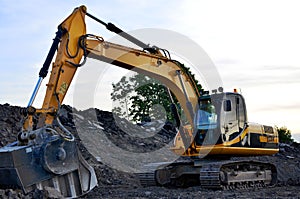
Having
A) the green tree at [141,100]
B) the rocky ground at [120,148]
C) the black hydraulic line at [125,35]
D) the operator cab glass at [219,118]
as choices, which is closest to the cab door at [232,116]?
the operator cab glass at [219,118]

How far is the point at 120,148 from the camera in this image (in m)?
18.8

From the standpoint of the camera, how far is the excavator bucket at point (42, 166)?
7805 millimetres

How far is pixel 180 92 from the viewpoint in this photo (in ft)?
38.1

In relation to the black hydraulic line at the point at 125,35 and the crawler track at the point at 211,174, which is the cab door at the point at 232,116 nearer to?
the crawler track at the point at 211,174

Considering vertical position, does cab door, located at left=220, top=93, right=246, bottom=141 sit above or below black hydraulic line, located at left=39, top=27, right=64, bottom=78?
below

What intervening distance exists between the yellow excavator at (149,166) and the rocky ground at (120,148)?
2.01 ft

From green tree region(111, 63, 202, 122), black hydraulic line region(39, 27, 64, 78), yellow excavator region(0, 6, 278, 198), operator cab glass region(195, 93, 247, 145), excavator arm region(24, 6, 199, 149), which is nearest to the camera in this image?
yellow excavator region(0, 6, 278, 198)

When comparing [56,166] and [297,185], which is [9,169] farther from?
[297,185]

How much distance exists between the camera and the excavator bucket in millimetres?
7805

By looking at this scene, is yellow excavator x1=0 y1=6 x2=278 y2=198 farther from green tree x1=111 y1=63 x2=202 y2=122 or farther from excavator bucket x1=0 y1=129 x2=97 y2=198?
green tree x1=111 y1=63 x2=202 y2=122

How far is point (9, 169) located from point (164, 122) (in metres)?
17.4

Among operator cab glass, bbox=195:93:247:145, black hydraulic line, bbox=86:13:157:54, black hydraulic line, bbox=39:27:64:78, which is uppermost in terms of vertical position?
black hydraulic line, bbox=86:13:157:54

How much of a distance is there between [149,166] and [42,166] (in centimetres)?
491

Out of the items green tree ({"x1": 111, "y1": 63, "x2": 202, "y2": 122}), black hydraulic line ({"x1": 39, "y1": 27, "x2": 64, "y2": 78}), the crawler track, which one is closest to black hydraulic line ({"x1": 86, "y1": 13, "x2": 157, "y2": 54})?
black hydraulic line ({"x1": 39, "y1": 27, "x2": 64, "y2": 78})
